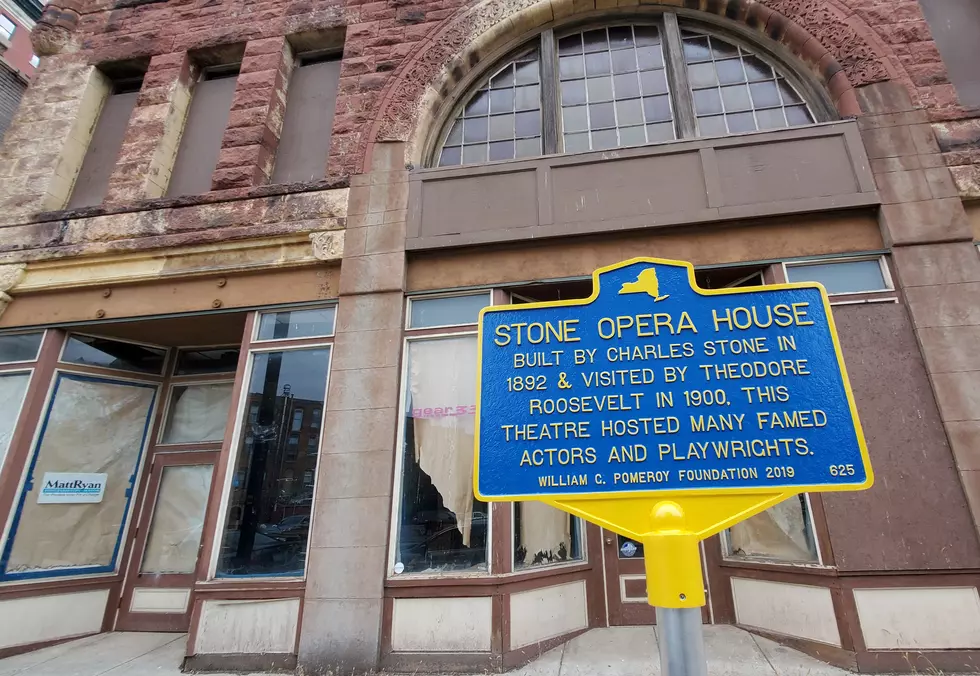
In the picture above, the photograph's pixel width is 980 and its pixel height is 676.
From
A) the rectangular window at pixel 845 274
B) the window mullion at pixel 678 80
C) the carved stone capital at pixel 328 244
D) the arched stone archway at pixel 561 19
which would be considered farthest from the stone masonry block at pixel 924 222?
the carved stone capital at pixel 328 244

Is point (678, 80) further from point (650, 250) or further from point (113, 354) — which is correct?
point (113, 354)

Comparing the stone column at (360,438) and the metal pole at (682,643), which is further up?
the stone column at (360,438)

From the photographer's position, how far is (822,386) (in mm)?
2773

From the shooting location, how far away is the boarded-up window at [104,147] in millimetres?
8523

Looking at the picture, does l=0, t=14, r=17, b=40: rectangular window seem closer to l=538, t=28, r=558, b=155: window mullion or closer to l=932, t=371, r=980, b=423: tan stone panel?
l=538, t=28, r=558, b=155: window mullion

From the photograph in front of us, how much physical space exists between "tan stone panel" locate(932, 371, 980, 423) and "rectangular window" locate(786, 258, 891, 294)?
1127 mm

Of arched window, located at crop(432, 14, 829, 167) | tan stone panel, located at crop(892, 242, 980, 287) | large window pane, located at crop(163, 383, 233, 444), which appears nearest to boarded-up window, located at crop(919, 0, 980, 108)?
arched window, located at crop(432, 14, 829, 167)

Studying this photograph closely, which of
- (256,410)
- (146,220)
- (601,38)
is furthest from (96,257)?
(601,38)

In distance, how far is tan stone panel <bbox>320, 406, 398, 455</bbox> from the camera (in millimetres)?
6062

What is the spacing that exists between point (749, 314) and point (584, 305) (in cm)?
94

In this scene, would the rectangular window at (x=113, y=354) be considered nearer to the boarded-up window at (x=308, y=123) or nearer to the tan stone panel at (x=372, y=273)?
the boarded-up window at (x=308, y=123)

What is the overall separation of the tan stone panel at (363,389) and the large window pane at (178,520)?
2.86m

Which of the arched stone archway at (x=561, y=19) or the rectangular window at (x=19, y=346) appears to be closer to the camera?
the arched stone archway at (x=561, y=19)

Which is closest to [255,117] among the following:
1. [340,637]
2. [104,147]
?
[104,147]
